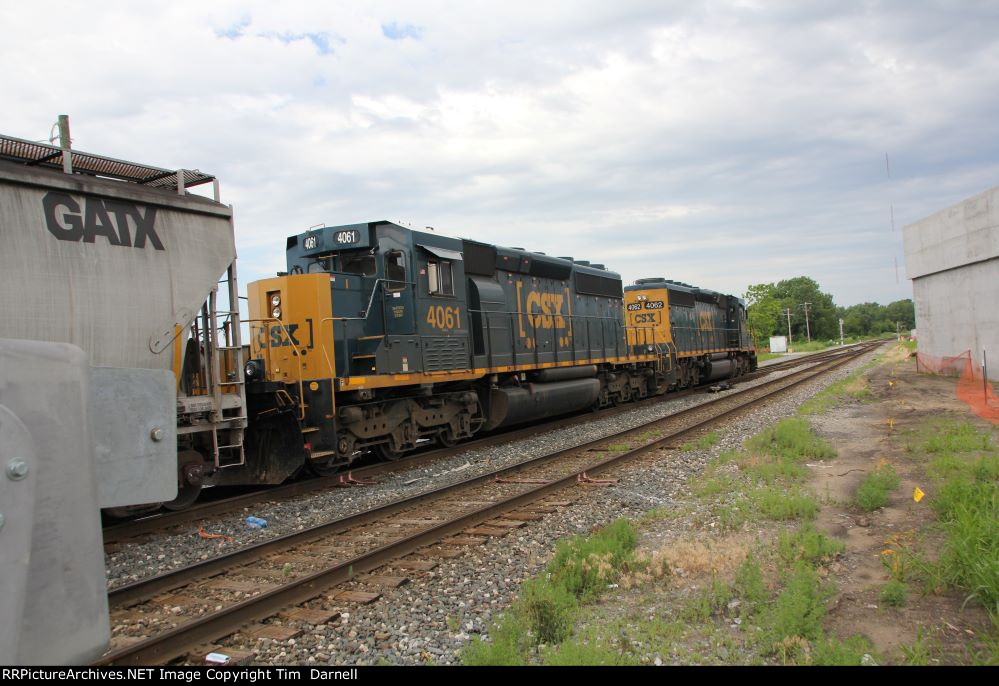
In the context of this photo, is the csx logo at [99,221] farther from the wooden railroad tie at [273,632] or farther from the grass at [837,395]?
the grass at [837,395]

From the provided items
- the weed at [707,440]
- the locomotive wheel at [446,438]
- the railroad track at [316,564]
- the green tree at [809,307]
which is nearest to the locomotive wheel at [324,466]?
the railroad track at [316,564]

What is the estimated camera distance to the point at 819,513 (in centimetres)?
707

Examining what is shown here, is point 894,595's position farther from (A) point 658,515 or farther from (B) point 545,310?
(B) point 545,310

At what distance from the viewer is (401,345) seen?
35.6 ft

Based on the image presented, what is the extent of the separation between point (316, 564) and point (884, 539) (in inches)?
199

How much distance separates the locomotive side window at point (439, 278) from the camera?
11.7m

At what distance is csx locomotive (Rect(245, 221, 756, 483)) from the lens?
31.4ft

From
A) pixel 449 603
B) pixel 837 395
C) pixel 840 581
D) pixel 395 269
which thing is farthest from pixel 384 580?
pixel 837 395

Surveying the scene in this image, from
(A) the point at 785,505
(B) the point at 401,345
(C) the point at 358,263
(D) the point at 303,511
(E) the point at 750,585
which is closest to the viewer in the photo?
(E) the point at 750,585

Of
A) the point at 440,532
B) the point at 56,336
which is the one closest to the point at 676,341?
the point at 440,532

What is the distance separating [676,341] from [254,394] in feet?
56.4

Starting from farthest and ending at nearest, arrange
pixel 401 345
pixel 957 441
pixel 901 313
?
pixel 901 313, pixel 401 345, pixel 957 441

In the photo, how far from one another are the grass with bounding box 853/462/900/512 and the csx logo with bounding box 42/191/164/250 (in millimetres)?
7790

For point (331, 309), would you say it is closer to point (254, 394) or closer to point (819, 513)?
point (254, 394)
